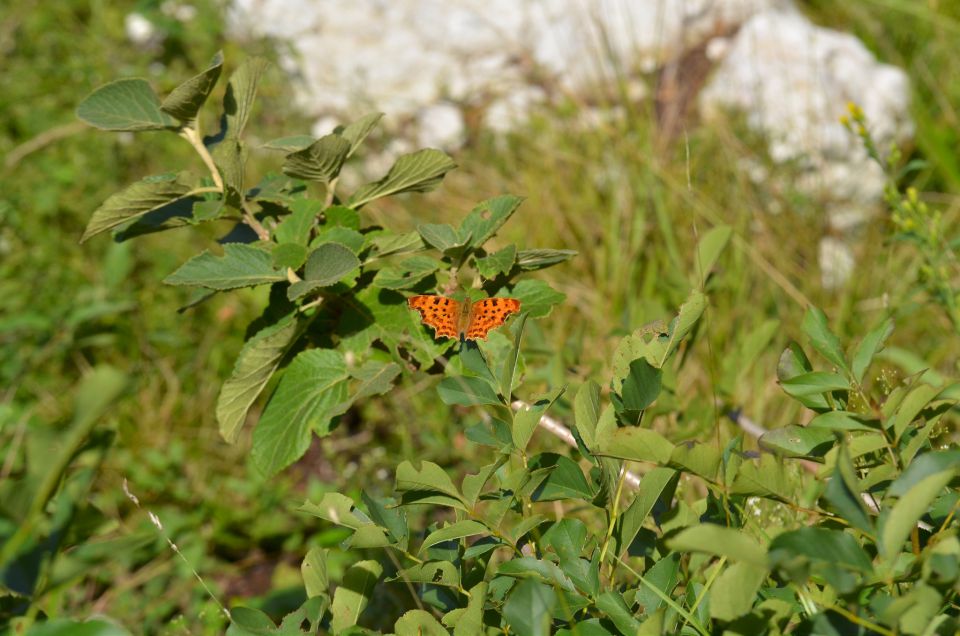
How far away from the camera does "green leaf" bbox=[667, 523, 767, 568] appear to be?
0.72 m

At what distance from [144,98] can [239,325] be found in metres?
2.19

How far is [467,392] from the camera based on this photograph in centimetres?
107

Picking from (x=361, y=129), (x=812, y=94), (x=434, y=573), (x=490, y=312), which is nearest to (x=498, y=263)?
(x=490, y=312)

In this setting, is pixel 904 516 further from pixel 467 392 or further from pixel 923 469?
pixel 467 392

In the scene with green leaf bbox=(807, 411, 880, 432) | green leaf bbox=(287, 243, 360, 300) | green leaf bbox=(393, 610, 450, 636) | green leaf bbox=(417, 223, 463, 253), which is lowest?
green leaf bbox=(393, 610, 450, 636)

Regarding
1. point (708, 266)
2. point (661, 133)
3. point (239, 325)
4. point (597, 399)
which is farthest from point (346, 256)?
point (661, 133)

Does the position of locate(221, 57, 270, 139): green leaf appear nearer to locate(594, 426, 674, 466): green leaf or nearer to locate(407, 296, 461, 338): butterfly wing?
locate(407, 296, 461, 338): butterfly wing

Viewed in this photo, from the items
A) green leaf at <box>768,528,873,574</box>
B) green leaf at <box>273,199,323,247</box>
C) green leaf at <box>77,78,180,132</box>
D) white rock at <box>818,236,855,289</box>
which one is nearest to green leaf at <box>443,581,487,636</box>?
green leaf at <box>768,528,873,574</box>

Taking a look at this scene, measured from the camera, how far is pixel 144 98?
1.30 m

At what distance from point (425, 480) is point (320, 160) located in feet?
1.70

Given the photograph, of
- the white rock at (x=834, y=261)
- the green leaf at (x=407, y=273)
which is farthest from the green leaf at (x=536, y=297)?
the white rock at (x=834, y=261)

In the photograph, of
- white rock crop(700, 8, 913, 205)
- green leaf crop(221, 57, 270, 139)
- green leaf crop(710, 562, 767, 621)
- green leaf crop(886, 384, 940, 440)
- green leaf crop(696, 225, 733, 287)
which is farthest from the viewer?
white rock crop(700, 8, 913, 205)

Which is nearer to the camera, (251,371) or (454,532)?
(454,532)

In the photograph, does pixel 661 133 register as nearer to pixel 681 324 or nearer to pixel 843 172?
pixel 843 172
